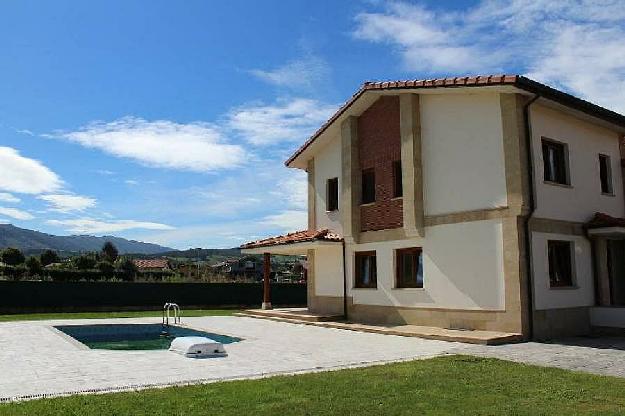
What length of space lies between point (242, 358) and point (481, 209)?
7821 mm

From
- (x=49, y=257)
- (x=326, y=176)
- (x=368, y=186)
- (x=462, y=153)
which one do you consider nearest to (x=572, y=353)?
(x=462, y=153)

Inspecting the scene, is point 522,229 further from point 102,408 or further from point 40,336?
point 40,336

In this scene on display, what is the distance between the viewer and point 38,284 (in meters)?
26.7

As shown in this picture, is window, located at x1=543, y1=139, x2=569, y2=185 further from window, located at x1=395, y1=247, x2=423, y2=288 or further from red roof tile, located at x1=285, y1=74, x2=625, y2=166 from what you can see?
window, located at x1=395, y1=247, x2=423, y2=288

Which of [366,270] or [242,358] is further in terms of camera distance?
[366,270]

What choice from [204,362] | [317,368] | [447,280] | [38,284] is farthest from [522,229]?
[38,284]

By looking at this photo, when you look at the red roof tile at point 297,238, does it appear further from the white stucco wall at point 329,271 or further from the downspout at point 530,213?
the downspout at point 530,213

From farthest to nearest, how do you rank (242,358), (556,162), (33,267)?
(33,267) → (556,162) → (242,358)

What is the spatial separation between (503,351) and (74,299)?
72.6 ft

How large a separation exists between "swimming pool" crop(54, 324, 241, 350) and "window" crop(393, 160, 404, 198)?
730 centimetres

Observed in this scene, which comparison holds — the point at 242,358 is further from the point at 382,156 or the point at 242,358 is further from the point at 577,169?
the point at 577,169

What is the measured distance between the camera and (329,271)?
69.7ft

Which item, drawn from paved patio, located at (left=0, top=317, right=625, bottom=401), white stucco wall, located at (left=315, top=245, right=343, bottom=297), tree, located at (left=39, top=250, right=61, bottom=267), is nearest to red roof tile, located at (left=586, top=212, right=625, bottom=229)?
paved patio, located at (left=0, top=317, right=625, bottom=401)

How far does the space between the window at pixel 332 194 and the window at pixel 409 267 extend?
415 cm
